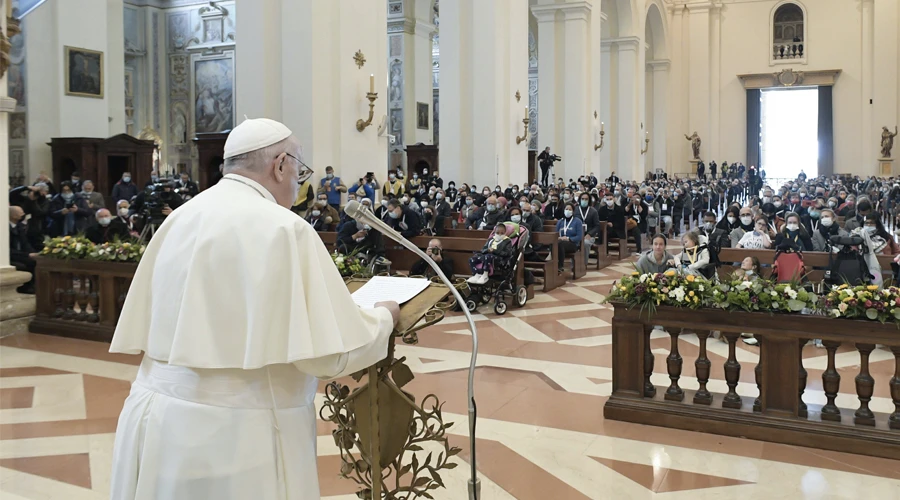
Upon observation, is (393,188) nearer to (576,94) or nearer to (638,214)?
(638,214)

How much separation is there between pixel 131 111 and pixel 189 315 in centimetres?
2719

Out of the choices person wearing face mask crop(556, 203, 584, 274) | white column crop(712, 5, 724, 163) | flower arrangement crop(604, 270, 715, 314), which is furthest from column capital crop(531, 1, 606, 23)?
flower arrangement crop(604, 270, 715, 314)

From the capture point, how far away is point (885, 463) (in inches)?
192

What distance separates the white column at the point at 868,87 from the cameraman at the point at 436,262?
108ft

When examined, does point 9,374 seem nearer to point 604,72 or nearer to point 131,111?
Result: point 131,111

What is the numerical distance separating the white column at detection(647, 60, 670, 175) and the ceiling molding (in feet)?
14.3

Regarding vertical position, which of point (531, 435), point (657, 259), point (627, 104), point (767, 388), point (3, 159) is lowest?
point (531, 435)

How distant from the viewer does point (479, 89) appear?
66.5 feet

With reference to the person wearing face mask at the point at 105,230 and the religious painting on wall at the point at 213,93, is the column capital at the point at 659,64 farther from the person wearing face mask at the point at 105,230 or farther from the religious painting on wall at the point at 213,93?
the person wearing face mask at the point at 105,230

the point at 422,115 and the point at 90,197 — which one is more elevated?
the point at 422,115

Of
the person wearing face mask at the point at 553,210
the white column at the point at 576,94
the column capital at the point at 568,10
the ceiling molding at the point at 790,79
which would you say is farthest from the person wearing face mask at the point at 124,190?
the ceiling molding at the point at 790,79

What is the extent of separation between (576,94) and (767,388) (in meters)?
21.9

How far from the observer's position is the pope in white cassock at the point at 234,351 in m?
2.36

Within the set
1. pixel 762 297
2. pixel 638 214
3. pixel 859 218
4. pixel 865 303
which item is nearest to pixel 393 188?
pixel 638 214
